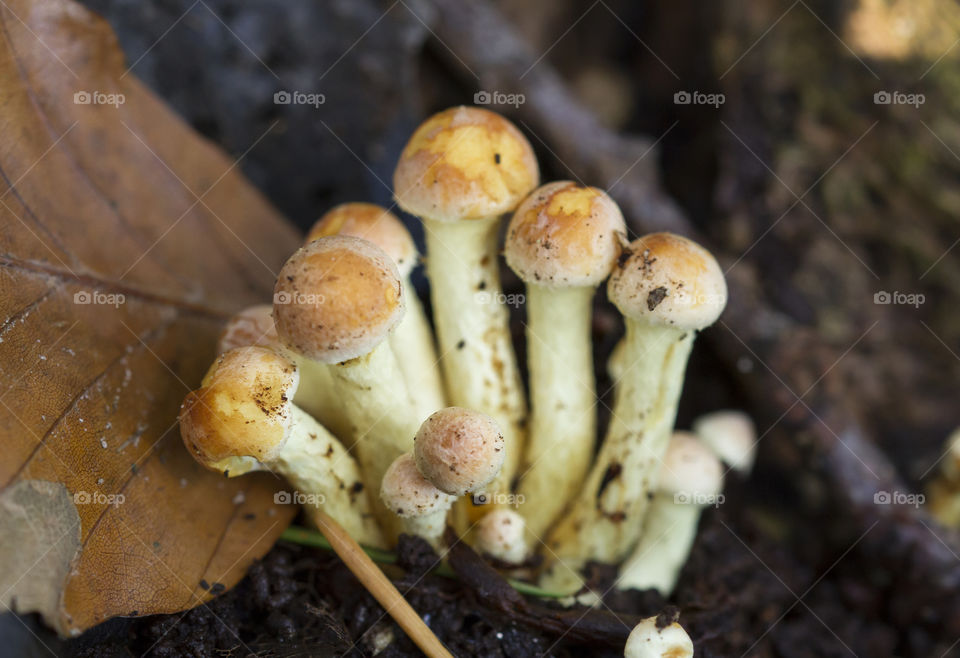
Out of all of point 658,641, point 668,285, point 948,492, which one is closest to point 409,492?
point 658,641

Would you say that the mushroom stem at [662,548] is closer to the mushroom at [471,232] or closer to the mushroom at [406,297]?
the mushroom at [471,232]

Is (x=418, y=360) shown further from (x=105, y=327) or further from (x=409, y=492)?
(x=105, y=327)

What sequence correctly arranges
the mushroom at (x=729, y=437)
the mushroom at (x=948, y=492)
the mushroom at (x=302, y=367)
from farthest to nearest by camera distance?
the mushroom at (x=948, y=492)
the mushroom at (x=729, y=437)
the mushroom at (x=302, y=367)

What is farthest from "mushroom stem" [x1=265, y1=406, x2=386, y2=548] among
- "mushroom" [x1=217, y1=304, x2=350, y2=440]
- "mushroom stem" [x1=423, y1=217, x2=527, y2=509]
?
"mushroom stem" [x1=423, y1=217, x2=527, y2=509]

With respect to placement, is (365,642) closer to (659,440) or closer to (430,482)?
(430,482)

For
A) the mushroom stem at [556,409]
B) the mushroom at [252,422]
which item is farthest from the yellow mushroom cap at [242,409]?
the mushroom stem at [556,409]

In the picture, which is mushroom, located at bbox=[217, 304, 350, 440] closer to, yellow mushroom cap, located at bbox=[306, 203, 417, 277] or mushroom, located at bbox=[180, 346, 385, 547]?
mushroom, located at bbox=[180, 346, 385, 547]
